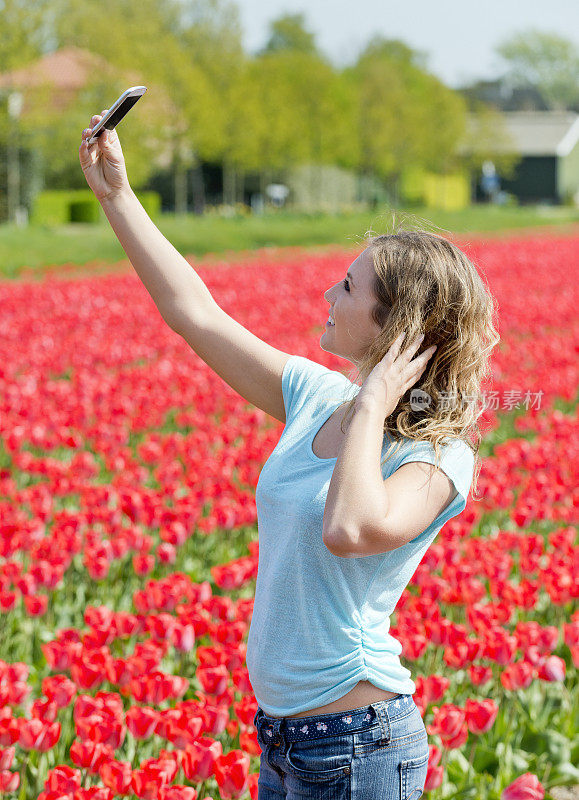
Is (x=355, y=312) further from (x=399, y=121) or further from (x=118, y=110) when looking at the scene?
(x=399, y=121)

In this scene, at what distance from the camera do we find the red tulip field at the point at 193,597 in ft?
8.20

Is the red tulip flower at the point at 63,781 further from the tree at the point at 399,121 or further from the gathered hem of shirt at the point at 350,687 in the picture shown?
the tree at the point at 399,121

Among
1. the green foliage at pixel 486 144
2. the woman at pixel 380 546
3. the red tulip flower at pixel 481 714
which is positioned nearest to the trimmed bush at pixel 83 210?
the green foliage at pixel 486 144

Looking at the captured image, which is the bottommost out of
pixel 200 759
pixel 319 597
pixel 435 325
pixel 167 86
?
pixel 200 759

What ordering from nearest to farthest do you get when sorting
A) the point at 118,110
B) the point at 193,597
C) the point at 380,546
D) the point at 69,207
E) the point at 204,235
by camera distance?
the point at 380,546 < the point at 118,110 < the point at 193,597 < the point at 204,235 < the point at 69,207

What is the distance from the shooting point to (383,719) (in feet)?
5.95

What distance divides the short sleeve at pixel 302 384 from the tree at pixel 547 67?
109 m

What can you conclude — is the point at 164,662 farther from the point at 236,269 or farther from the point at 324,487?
the point at 236,269

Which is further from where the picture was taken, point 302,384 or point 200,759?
point 200,759

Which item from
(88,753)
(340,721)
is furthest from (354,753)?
(88,753)

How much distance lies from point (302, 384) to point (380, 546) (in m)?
0.54

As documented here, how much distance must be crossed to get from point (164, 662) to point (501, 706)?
1.08 m

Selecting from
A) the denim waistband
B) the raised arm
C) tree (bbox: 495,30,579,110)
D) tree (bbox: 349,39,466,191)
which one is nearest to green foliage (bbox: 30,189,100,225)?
tree (bbox: 349,39,466,191)

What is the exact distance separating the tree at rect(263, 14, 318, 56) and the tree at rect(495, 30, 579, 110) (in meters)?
28.9
